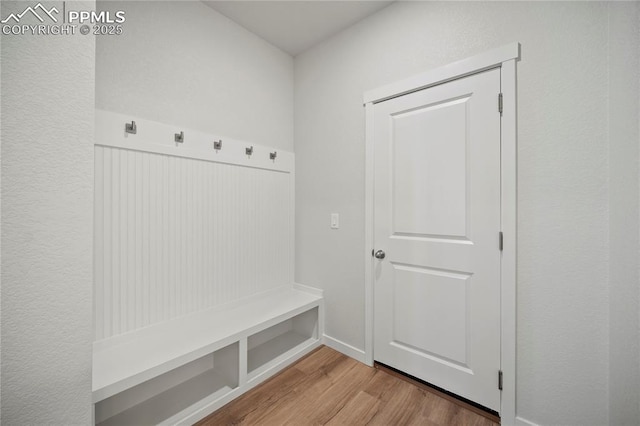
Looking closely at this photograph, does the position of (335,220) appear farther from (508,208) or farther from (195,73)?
(195,73)

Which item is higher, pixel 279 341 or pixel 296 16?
pixel 296 16

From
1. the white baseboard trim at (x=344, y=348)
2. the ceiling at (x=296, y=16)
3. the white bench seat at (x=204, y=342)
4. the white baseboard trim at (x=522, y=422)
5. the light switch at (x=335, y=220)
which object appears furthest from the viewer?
the light switch at (x=335, y=220)

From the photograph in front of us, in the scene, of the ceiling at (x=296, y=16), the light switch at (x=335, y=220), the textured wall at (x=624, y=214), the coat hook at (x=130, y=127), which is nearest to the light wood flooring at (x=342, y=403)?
the textured wall at (x=624, y=214)

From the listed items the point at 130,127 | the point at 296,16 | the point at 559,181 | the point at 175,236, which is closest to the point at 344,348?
the point at 175,236

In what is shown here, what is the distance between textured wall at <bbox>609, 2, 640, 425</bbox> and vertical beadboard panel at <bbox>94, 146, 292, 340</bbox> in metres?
2.10

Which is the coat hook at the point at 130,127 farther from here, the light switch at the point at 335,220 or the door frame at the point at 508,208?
the door frame at the point at 508,208

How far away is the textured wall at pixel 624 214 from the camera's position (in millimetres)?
1101

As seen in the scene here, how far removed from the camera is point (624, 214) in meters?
1.12

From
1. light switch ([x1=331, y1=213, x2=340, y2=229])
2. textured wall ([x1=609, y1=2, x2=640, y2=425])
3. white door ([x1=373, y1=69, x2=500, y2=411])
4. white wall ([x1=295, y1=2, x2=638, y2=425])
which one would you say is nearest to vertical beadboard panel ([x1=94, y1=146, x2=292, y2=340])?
light switch ([x1=331, y1=213, x2=340, y2=229])

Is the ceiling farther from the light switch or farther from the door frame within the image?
the light switch

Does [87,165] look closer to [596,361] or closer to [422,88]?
[422,88]

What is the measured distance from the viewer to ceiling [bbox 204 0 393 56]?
1886mm

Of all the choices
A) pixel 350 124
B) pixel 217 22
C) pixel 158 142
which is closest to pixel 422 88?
pixel 350 124

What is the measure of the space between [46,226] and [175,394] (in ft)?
4.34
